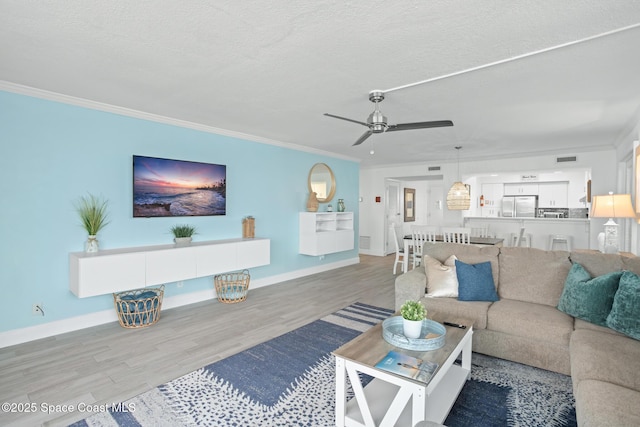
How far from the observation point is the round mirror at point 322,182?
6.22m

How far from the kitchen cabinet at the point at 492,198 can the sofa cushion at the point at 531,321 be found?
260 inches

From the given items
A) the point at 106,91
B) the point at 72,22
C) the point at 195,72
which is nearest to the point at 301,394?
the point at 195,72

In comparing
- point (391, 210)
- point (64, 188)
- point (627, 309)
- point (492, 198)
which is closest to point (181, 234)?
point (64, 188)

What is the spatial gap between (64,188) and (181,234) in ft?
4.27

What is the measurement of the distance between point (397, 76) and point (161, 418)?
3.01m

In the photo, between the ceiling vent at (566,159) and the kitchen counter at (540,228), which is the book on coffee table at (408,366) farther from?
the ceiling vent at (566,159)

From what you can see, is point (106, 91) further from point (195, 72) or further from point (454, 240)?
point (454, 240)

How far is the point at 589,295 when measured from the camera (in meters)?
Result: 2.50

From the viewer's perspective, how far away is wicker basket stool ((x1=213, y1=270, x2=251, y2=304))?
444cm

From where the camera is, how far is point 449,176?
24.1 feet

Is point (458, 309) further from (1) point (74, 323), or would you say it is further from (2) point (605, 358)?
(1) point (74, 323)

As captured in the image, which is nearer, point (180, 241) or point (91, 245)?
point (91, 245)

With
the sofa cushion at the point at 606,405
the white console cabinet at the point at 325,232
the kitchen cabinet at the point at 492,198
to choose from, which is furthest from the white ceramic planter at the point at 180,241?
the kitchen cabinet at the point at 492,198

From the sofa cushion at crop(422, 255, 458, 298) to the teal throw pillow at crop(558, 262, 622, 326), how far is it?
88 centimetres
